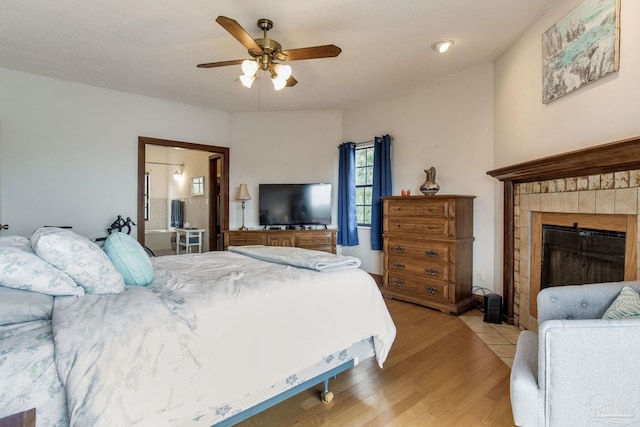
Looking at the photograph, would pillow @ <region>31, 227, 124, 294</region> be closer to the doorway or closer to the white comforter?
the white comforter

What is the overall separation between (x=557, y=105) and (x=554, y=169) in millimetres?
559

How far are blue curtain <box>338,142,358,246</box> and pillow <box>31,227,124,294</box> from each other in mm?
3671

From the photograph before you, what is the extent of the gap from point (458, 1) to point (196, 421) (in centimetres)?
302

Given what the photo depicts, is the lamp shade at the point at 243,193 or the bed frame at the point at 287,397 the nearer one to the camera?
the bed frame at the point at 287,397

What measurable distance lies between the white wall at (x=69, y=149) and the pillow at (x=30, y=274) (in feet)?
9.97

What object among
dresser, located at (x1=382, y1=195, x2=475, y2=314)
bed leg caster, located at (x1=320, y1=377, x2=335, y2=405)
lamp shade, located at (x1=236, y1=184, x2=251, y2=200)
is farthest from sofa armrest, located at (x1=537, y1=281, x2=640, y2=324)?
lamp shade, located at (x1=236, y1=184, x2=251, y2=200)

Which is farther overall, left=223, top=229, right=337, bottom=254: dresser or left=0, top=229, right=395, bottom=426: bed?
left=223, top=229, right=337, bottom=254: dresser

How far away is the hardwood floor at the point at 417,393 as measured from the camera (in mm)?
1675

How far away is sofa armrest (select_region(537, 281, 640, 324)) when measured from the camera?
145 centimetres

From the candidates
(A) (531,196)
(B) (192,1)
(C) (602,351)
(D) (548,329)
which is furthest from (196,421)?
(A) (531,196)

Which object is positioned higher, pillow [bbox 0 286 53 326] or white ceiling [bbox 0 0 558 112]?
white ceiling [bbox 0 0 558 112]

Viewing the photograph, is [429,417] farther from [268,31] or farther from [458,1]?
[268,31]

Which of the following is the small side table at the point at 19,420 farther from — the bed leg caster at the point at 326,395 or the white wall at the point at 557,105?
the white wall at the point at 557,105

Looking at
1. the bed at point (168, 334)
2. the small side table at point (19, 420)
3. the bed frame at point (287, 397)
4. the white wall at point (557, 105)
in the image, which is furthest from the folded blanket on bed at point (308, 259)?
the white wall at point (557, 105)
